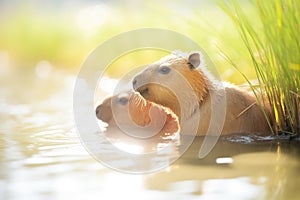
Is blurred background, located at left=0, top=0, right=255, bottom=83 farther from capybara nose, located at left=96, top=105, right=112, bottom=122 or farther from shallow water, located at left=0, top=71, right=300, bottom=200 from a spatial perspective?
shallow water, located at left=0, top=71, right=300, bottom=200

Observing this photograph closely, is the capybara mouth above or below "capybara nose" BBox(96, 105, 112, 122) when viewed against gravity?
above

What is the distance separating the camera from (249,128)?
4047 millimetres

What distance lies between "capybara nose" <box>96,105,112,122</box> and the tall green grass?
142cm

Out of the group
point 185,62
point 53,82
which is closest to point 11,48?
point 53,82

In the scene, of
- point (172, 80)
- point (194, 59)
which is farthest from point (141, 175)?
point (194, 59)

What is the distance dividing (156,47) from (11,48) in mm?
3292

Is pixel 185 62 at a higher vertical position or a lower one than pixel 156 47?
lower

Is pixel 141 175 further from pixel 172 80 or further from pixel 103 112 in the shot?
pixel 103 112

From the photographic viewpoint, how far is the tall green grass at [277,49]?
3.51 metres

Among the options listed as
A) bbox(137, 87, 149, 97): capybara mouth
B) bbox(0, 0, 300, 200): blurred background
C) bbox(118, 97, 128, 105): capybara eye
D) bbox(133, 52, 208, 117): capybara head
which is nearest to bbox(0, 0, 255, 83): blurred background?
bbox(0, 0, 300, 200): blurred background

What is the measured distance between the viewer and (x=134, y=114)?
15.5ft

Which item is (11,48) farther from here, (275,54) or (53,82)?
(275,54)

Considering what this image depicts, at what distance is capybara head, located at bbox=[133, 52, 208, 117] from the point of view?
158 inches

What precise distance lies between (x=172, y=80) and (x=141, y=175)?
1114mm
